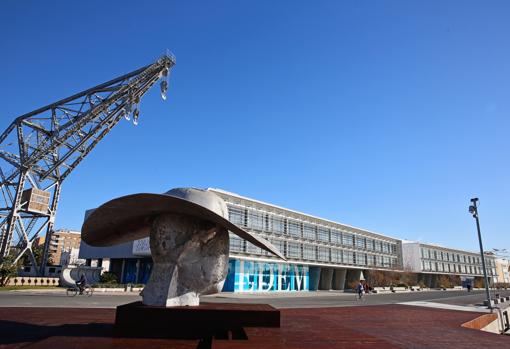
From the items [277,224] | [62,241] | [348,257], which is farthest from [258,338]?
[62,241]

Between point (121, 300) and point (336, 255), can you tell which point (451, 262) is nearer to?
point (336, 255)

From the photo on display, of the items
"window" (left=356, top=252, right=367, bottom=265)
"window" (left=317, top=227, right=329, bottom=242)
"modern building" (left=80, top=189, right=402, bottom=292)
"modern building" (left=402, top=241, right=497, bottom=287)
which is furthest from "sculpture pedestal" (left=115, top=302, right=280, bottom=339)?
"modern building" (left=402, top=241, right=497, bottom=287)

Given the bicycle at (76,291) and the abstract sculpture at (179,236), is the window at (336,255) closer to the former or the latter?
the bicycle at (76,291)

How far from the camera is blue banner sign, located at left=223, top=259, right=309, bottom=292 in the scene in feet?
140

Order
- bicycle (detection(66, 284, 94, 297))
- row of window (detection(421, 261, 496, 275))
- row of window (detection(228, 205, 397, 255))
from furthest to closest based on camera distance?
1. row of window (detection(421, 261, 496, 275))
2. row of window (detection(228, 205, 397, 255))
3. bicycle (detection(66, 284, 94, 297))

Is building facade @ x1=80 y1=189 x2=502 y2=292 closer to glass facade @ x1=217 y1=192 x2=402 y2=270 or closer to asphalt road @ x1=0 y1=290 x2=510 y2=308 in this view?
glass facade @ x1=217 y1=192 x2=402 y2=270

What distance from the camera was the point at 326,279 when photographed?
2349 inches

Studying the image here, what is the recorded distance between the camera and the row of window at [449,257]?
8181 centimetres

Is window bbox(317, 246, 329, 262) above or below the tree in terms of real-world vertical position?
above

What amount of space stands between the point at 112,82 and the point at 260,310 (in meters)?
39.9

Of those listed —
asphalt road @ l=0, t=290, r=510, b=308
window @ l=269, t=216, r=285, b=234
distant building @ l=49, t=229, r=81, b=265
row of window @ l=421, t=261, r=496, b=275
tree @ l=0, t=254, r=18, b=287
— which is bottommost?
asphalt road @ l=0, t=290, r=510, b=308

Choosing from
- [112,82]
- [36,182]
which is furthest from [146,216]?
[36,182]

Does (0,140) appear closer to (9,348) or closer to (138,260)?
(138,260)

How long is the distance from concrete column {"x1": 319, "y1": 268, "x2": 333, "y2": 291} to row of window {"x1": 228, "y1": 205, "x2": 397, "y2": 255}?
Answer: 465 centimetres
